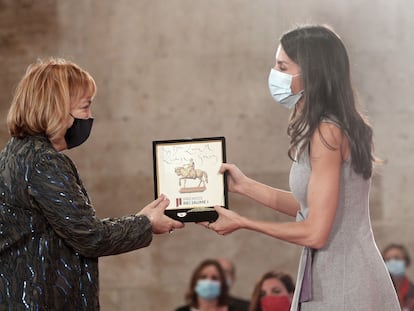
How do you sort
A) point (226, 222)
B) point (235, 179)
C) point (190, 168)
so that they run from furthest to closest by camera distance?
point (235, 179) → point (190, 168) → point (226, 222)

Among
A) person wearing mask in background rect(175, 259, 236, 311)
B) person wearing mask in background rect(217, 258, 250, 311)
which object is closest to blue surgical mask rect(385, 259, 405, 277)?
person wearing mask in background rect(217, 258, 250, 311)

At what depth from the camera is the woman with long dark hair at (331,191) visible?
336 centimetres

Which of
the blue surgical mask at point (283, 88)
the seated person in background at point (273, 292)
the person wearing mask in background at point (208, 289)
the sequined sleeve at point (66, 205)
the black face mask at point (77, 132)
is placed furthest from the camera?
the person wearing mask in background at point (208, 289)

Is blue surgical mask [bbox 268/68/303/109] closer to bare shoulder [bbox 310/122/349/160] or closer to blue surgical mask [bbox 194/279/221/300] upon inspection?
bare shoulder [bbox 310/122/349/160]

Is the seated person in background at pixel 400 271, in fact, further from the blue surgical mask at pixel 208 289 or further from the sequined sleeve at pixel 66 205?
the sequined sleeve at pixel 66 205

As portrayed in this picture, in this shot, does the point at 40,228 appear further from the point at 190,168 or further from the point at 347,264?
the point at 347,264

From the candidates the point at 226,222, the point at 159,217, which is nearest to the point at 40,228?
the point at 159,217

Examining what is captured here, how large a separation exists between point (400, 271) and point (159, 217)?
3.33m

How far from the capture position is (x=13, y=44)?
23.3 feet

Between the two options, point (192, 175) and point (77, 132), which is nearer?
point (77, 132)

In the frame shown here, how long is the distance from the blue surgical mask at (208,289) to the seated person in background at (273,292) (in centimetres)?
30

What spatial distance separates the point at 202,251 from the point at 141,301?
2.16 feet

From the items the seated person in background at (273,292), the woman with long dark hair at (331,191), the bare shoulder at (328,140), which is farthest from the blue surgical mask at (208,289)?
the bare shoulder at (328,140)

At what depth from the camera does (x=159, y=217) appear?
3.85m
